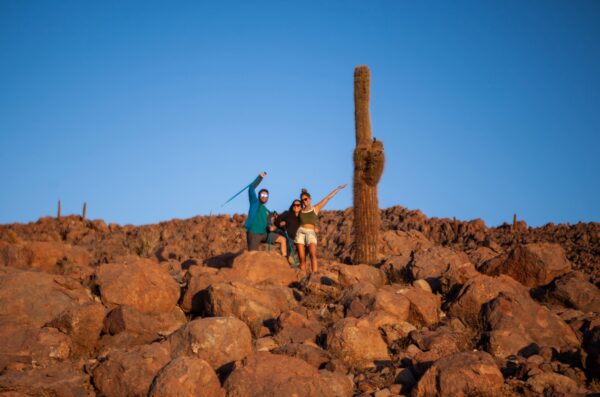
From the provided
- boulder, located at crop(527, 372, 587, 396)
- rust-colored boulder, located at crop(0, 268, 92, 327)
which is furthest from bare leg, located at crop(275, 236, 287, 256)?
boulder, located at crop(527, 372, 587, 396)

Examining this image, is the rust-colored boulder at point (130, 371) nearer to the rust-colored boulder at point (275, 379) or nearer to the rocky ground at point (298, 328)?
the rocky ground at point (298, 328)

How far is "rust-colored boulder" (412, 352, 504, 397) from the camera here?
6.02m

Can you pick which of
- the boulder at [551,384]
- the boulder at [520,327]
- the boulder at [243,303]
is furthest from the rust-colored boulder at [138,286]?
the boulder at [551,384]

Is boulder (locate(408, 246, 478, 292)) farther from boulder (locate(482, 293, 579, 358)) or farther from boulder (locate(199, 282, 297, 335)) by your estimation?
boulder (locate(199, 282, 297, 335))

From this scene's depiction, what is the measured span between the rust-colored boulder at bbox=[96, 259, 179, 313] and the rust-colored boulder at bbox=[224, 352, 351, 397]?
2963 millimetres

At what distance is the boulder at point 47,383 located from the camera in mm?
6316

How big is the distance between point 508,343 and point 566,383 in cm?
146

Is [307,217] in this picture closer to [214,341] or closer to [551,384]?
[214,341]

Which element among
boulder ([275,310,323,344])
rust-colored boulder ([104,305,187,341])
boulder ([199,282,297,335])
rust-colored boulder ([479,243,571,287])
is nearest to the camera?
boulder ([275,310,323,344])

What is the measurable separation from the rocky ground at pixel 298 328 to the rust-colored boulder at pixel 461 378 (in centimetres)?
1

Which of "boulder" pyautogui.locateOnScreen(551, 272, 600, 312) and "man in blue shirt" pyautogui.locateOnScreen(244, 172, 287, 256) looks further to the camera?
"man in blue shirt" pyautogui.locateOnScreen(244, 172, 287, 256)

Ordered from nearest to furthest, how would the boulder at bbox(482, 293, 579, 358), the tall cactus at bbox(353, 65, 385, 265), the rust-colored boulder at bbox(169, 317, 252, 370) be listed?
the rust-colored boulder at bbox(169, 317, 252, 370)
the boulder at bbox(482, 293, 579, 358)
the tall cactus at bbox(353, 65, 385, 265)

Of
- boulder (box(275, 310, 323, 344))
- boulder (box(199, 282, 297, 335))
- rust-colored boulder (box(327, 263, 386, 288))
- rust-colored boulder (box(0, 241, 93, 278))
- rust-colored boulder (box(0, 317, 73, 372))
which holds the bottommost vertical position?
rust-colored boulder (box(0, 317, 73, 372))

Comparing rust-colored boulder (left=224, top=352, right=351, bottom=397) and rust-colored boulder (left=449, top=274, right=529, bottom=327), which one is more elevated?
rust-colored boulder (left=449, top=274, right=529, bottom=327)
